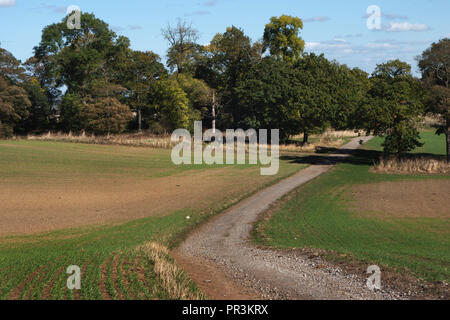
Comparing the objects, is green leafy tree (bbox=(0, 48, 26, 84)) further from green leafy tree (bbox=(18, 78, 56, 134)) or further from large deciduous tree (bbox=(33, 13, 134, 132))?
large deciduous tree (bbox=(33, 13, 134, 132))

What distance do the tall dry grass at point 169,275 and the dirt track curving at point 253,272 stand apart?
42 centimetres

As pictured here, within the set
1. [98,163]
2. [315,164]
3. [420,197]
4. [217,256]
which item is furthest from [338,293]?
[315,164]

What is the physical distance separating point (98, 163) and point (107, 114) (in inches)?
1209

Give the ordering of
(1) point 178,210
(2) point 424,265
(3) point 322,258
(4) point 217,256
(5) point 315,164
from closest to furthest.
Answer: (2) point 424,265 < (3) point 322,258 < (4) point 217,256 < (1) point 178,210 < (5) point 315,164

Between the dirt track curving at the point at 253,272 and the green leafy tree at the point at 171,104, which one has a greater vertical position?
the green leafy tree at the point at 171,104

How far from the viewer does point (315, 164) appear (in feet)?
183

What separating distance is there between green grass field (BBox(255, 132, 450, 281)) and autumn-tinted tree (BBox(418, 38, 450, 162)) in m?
23.6

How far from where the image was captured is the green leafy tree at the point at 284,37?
9356 centimetres

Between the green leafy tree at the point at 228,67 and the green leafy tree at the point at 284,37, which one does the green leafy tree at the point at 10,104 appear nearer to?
the green leafy tree at the point at 228,67

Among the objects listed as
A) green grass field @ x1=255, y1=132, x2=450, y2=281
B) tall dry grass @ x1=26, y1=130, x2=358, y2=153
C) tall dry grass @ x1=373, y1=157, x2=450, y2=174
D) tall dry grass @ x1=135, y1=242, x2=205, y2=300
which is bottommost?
green grass field @ x1=255, y1=132, x2=450, y2=281

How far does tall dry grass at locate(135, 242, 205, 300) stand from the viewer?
11.7 meters

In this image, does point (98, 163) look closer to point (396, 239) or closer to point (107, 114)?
point (107, 114)

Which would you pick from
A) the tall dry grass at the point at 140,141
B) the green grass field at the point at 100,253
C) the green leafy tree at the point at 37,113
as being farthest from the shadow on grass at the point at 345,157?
the green leafy tree at the point at 37,113

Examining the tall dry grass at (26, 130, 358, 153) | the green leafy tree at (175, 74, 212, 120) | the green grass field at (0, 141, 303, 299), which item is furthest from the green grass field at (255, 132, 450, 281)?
the green leafy tree at (175, 74, 212, 120)
